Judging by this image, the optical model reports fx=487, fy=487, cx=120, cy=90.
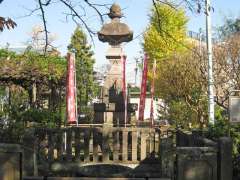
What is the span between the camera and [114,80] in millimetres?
17531

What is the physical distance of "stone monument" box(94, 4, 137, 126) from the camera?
54.9 ft

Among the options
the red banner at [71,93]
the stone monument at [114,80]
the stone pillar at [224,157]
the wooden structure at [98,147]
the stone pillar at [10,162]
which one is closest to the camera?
the stone pillar at [10,162]

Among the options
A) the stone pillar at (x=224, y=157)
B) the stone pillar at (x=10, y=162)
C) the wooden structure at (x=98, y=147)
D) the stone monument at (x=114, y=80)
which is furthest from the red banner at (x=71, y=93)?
the stone pillar at (x=224, y=157)

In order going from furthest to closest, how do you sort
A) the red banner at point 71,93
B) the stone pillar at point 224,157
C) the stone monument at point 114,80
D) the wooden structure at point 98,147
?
the stone monument at point 114,80 → the red banner at point 71,93 → the wooden structure at point 98,147 → the stone pillar at point 224,157

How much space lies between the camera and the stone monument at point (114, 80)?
16.7 meters

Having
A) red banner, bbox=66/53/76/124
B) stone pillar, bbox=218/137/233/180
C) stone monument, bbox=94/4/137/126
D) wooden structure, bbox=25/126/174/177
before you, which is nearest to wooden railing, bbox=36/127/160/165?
wooden structure, bbox=25/126/174/177

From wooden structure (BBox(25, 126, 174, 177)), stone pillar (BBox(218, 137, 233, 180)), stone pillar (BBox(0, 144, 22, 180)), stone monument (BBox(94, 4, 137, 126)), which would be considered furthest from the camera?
stone monument (BBox(94, 4, 137, 126))

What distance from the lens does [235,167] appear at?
8711 millimetres

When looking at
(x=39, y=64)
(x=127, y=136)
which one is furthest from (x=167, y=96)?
(x=127, y=136)

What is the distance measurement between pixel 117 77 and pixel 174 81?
10.5m

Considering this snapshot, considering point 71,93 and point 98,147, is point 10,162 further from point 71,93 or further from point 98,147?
point 71,93

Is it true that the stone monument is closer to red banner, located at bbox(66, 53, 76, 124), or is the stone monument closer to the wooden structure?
Answer: red banner, located at bbox(66, 53, 76, 124)

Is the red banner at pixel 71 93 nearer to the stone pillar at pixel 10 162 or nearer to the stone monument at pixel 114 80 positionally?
the stone monument at pixel 114 80

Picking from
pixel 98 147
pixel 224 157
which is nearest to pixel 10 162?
pixel 224 157
